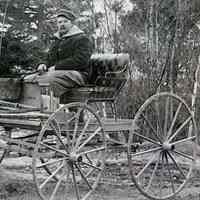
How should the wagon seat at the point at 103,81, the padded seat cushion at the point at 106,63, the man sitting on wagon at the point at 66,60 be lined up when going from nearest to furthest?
the man sitting on wagon at the point at 66,60
the wagon seat at the point at 103,81
the padded seat cushion at the point at 106,63

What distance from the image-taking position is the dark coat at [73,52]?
18.9 feet

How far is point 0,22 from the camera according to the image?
15.1 meters

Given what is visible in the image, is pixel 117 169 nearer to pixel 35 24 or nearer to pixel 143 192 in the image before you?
pixel 143 192

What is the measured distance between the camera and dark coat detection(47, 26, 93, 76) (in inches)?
227

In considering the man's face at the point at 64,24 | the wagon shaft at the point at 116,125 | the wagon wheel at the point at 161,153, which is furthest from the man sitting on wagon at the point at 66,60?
the wagon wheel at the point at 161,153

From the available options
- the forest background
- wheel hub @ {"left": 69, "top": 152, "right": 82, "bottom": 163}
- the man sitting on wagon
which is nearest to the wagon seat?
the man sitting on wagon

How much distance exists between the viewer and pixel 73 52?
19.3 feet

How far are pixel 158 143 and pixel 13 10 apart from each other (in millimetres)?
10765

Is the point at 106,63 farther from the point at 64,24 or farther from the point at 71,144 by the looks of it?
the point at 71,144

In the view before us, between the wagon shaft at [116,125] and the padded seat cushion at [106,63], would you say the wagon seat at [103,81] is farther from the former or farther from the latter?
the wagon shaft at [116,125]

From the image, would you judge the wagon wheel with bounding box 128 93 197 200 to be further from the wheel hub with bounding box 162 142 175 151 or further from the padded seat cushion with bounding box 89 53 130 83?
the padded seat cushion with bounding box 89 53 130 83

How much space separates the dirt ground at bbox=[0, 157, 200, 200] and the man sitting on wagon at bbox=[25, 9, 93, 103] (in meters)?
1.41

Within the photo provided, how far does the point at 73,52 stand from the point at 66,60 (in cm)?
16

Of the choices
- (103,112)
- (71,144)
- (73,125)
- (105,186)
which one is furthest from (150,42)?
(71,144)
